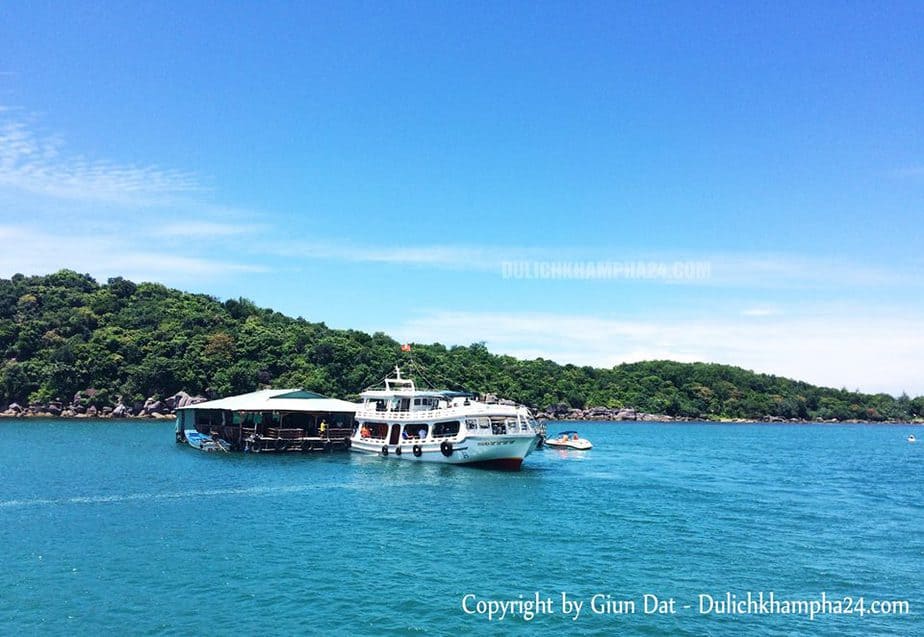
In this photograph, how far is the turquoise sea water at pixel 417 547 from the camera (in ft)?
69.1

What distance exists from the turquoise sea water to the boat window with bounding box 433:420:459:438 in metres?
4.63

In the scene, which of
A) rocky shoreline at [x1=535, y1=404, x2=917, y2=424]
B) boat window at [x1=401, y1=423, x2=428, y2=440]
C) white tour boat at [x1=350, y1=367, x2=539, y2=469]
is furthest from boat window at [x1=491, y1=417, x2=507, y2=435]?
rocky shoreline at [x1=535, y1=404, x2=917, y2=424]

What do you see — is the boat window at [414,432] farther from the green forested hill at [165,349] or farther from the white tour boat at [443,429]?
the green forested hill at [165,349]

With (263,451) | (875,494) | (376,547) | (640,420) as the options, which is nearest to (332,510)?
(376,547)

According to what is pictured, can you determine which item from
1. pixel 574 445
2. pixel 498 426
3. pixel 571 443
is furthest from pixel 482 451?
pixel 571 443

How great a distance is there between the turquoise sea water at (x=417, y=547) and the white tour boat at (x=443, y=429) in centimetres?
276

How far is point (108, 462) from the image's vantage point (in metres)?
55.1

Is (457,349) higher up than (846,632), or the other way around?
(457,349)

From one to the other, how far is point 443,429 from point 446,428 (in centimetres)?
41

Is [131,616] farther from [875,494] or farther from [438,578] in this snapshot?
[875,494]

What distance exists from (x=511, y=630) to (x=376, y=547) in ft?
35.4

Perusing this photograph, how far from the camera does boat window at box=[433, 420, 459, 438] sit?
58.6 m

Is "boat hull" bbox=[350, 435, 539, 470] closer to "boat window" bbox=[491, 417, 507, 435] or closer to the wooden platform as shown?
"boat window" bbox=[491, 417, 507, 435]

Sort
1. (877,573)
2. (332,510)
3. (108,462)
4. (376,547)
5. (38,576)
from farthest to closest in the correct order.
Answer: (108,462)
(332,510)
(376,547)
(877,573)
(38,576)
